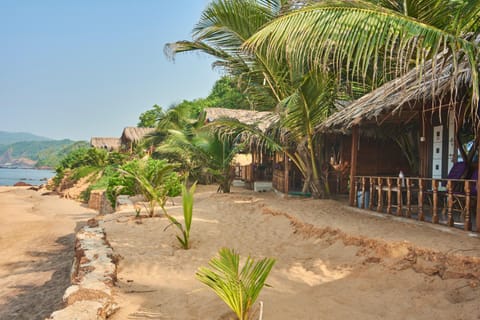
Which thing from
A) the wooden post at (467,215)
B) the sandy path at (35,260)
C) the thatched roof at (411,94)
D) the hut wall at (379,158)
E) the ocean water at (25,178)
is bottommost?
the ocean water at (25,178)

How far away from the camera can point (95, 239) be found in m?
5.66

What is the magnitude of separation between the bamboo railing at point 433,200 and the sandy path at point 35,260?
500cm

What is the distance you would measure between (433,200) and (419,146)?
325 centimetres

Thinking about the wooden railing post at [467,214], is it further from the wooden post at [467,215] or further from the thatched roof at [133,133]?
the thatched roof at [133,133]

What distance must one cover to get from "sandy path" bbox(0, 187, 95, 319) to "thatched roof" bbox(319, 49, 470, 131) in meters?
5.00

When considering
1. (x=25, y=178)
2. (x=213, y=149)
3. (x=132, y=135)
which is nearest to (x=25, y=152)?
(x=25, y=178)

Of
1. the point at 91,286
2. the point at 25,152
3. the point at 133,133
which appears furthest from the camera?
the point at 25,152

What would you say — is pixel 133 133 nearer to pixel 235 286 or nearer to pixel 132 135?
pixel 132 135

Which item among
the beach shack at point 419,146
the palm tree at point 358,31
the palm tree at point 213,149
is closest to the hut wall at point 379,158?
the beach shack at point 419,146

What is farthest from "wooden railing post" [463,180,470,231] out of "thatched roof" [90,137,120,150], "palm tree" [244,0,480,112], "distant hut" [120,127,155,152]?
"thatched roof" [90,137,120,150]

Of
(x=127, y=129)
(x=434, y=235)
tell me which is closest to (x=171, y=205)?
(x=434, y=235)

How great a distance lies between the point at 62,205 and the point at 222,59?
10.6 m

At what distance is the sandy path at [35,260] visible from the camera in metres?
4.50

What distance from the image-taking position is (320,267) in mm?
4523
